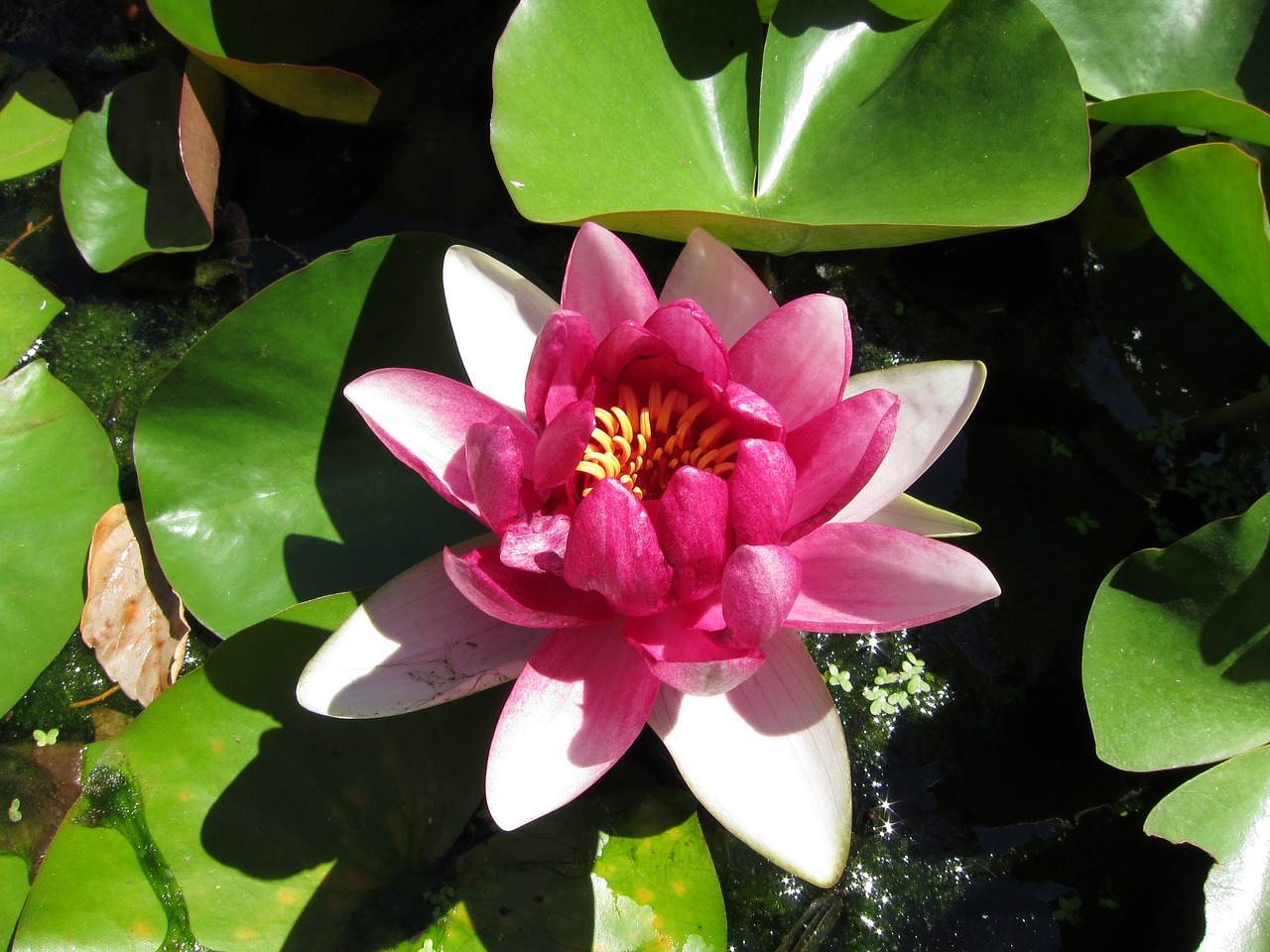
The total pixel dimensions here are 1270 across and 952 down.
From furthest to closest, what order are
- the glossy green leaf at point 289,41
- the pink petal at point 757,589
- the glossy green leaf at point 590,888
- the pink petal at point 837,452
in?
1. the glossy green leaf at point 289,41
2. the glossy green leaf at point 590,888
3. the pink petal at point 837,452
4. the pink petal at point 757,589

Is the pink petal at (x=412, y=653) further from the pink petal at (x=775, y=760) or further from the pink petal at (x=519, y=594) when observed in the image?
the pink petal at (x=775, y=760)

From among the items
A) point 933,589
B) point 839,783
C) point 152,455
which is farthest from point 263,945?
point 933,589

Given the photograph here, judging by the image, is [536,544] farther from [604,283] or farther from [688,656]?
[604,283]

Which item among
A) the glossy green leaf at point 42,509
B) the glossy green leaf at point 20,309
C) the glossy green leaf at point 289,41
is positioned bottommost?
the glossy green leaf at point 42,509

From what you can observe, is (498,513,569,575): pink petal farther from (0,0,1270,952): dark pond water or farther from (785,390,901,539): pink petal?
(0,0,1270,952): dark pond water

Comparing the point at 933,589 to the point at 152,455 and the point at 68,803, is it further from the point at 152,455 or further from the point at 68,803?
the point at 68,803

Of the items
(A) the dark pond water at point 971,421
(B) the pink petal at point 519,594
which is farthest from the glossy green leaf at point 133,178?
(B) the pink petal at point 519,594

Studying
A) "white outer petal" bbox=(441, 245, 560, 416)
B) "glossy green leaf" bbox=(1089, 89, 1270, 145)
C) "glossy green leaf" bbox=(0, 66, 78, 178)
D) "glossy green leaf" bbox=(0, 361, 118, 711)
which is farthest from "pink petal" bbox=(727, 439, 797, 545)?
"glossy green leaf" bbox=(0, 66, 78, 178)
